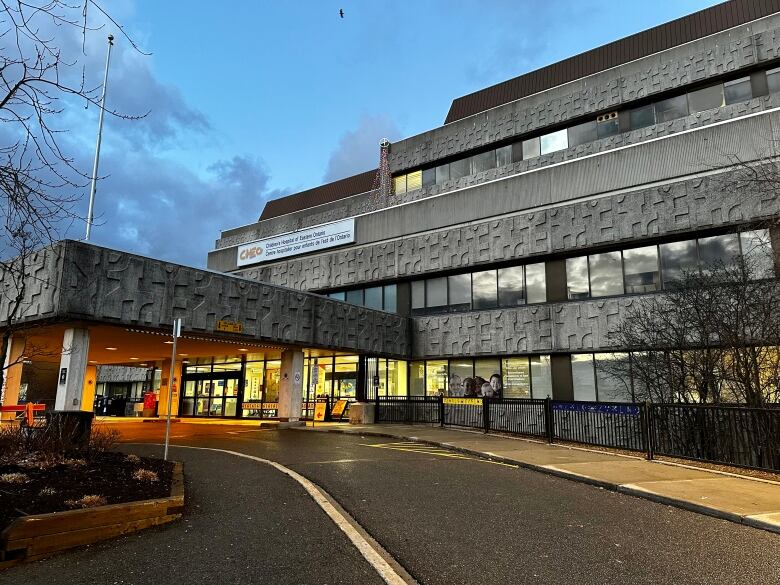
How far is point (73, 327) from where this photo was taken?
16.1 metres

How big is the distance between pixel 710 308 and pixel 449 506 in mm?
9750

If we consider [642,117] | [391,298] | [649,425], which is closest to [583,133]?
[642,117]

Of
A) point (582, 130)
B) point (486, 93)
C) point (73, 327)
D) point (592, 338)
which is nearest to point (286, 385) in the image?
point (73, 327)

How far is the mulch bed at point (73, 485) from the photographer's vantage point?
19.6 feet

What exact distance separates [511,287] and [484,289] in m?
1.47

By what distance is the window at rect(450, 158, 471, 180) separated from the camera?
103ft

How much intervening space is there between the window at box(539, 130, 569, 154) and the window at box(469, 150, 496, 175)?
2.90 m

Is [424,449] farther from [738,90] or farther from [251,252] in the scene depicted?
[251,252]

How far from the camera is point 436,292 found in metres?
28.7

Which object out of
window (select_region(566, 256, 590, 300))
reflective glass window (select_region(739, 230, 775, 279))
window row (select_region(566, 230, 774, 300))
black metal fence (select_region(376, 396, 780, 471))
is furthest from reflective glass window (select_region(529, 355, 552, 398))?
reflective glass window (select_region(739, 230, 775, 279))

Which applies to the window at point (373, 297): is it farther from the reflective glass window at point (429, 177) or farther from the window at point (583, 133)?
the window at point (583, 133)

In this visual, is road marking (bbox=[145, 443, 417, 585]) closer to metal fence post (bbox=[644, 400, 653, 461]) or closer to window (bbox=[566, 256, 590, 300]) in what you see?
metal fence post (bbox=[644, 400, 653, 461])

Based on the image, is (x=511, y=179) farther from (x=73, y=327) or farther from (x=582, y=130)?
(x=73, y=327)

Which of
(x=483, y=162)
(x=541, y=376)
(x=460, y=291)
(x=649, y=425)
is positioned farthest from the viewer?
(x=483, y=162)
